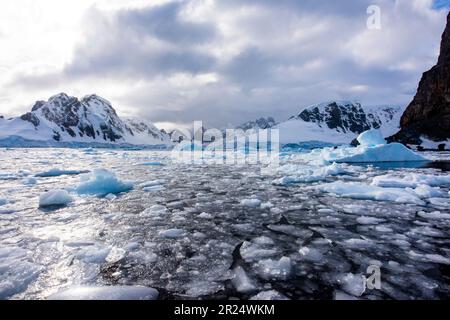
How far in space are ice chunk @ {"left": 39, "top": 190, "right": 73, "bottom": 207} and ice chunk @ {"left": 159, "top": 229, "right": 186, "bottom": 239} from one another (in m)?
3.43

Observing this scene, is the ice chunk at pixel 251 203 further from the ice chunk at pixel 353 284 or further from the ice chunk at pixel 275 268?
the ice chunk at pixel 353 284

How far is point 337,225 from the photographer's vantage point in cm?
448

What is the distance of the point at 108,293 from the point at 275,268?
1630 millimetres

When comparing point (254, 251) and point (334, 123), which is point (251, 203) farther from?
point (334, 123)

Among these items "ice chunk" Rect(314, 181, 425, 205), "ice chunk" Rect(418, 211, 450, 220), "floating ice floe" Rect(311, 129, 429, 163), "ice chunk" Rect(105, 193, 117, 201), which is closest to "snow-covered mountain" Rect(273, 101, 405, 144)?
"floating ice floe" Rect(311, 129, 429, 163)

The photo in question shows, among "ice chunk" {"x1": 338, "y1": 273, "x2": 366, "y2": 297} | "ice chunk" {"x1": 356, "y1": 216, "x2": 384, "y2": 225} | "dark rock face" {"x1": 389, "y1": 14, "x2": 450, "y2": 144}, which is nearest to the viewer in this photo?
"ice chunk" {"x1": 338, "y1": 273, "x2": 366, "y2": 297}

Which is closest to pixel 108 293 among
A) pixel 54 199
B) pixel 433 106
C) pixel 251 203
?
pixel 251 203

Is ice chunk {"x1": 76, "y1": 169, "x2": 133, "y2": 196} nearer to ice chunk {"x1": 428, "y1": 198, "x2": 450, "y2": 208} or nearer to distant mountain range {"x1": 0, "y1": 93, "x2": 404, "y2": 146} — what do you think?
ice chunk {"x1": 428, "y1": 198, "x2": 450, "y2": 208}

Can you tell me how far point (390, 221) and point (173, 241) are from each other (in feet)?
11.7

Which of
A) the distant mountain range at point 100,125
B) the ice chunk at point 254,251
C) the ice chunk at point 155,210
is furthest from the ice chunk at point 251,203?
the distant mountain range at point 100,125

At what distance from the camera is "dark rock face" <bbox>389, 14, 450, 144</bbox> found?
44803mm

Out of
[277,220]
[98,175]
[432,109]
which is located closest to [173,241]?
[277,220]

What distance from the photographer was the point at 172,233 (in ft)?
13.5
